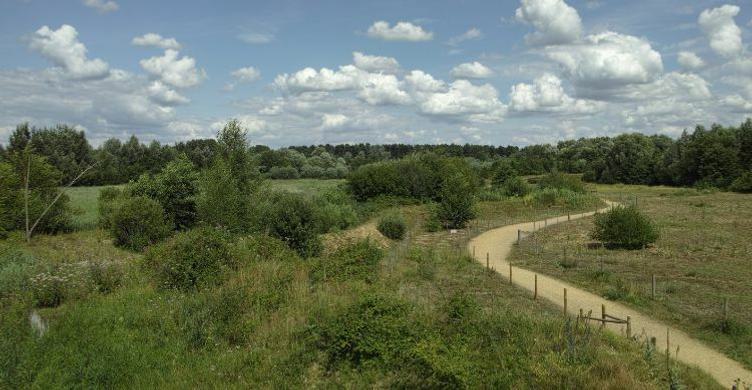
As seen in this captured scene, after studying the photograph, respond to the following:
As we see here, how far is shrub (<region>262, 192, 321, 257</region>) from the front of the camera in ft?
69.1

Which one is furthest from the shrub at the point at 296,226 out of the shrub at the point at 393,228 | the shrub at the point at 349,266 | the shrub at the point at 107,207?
the shrub at the point at 393,228

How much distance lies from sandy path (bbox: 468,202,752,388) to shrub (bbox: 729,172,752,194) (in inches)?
2122

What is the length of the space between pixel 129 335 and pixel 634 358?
8.48 meters

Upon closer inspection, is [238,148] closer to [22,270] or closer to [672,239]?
[22,270]

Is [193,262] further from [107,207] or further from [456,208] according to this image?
[456,208]

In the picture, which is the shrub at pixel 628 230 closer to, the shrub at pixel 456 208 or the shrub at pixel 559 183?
the shrub at pixel 456 208

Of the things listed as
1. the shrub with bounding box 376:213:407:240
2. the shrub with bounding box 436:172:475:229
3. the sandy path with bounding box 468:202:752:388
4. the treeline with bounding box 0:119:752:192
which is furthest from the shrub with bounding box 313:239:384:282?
the treeline with bounding box 0:119:752:192

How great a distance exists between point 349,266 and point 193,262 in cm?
369

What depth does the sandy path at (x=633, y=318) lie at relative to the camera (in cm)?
1052

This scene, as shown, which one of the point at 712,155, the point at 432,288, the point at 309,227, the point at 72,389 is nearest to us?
the point at 72,389

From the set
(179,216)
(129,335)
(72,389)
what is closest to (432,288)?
(129,335)

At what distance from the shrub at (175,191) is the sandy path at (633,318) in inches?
621

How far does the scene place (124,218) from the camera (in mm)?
25031

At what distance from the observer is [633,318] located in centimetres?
1407
